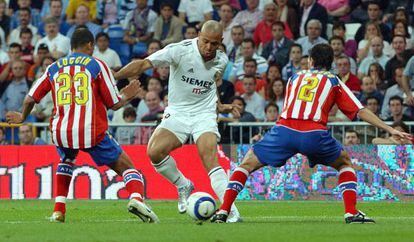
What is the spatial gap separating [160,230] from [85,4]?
14.9 meters

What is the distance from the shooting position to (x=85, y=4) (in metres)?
25.8

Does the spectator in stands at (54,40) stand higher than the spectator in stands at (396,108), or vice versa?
the spectator in stands at (54,40)

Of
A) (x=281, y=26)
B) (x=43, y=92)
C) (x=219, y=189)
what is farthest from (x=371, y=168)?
(x=43, y=92)

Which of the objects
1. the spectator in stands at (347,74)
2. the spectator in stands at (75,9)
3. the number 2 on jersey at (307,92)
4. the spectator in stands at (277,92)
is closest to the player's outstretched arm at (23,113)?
the number 2 on jersey at (307,92)

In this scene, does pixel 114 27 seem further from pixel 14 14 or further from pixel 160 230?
pixel 160 230

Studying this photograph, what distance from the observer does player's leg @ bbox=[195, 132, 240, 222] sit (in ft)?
44.2

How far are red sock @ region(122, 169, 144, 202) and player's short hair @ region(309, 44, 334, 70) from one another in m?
2.29

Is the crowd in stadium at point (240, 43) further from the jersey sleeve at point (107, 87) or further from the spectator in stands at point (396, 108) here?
the jersey sleeve at point (107, 87)

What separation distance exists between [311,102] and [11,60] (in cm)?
1319

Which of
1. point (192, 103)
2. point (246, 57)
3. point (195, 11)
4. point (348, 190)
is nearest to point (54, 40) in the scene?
point (195, 11)

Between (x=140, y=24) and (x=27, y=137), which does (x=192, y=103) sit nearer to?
(x=27, y=137)

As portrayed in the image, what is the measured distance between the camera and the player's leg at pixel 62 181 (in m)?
13.2

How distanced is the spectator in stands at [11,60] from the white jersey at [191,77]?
11.0 metres

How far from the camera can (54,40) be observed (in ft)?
81.6
